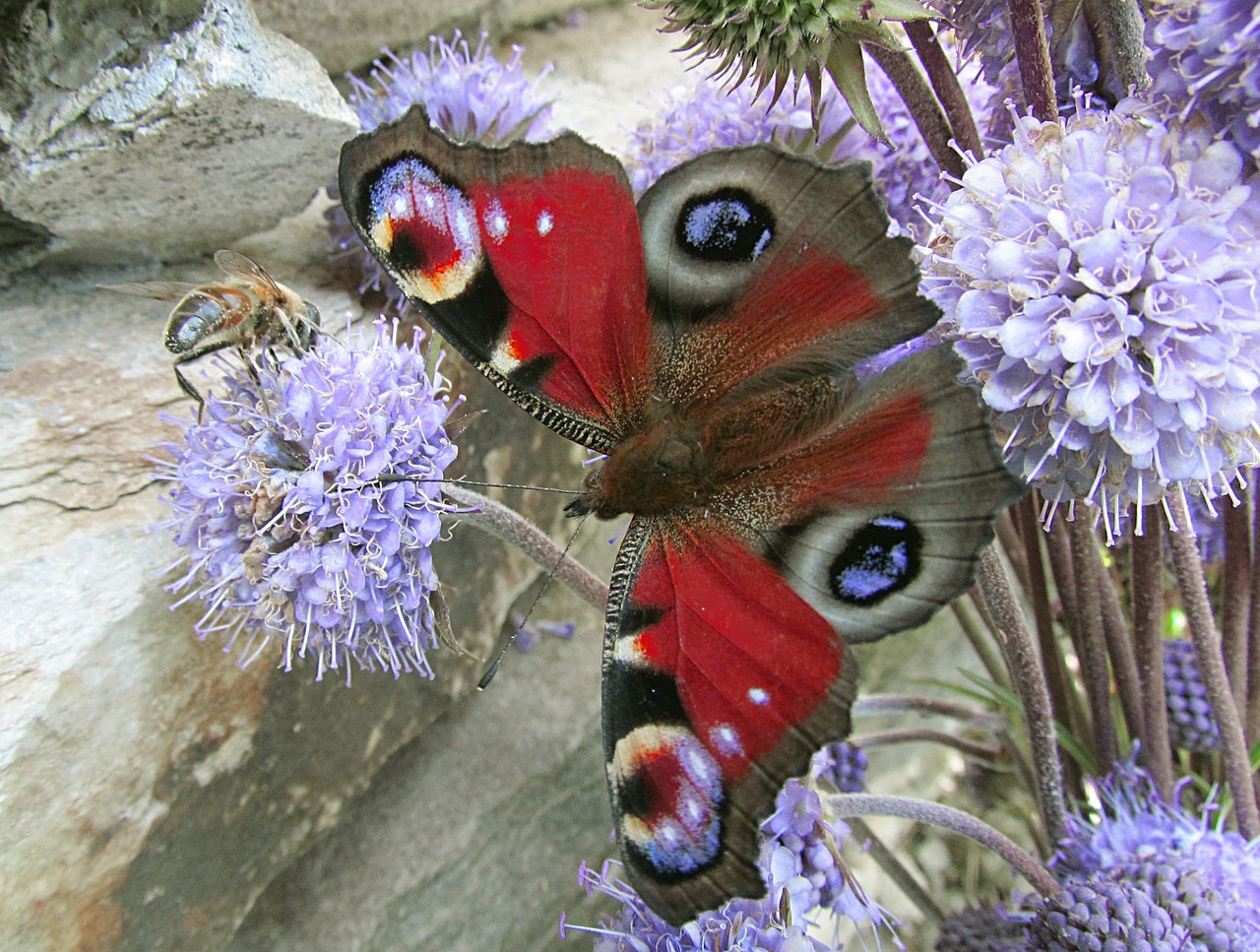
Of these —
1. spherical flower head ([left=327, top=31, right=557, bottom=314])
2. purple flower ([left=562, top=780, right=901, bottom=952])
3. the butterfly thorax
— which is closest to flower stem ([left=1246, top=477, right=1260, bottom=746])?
purple flower ([left=562, top=780, right=901, bottom=952])

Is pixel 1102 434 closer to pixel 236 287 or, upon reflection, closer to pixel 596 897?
pixel 236 287

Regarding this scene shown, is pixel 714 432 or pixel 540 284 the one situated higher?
pixel 540 284

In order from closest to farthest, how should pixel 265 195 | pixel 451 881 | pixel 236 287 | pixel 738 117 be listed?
1. pixel 236 287
2. pixel 738 117
3. pixel 265 195
4. pixel 451 881

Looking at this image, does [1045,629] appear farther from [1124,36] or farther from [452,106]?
[452,106]

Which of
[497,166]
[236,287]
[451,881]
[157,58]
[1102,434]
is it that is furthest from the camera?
[451,881]

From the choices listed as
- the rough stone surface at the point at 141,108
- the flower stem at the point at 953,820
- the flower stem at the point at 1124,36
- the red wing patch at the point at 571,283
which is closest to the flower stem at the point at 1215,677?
the flower stem at the point at 953,820

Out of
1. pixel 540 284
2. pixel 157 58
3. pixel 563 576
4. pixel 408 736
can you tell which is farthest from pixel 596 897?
pixel 157 58
